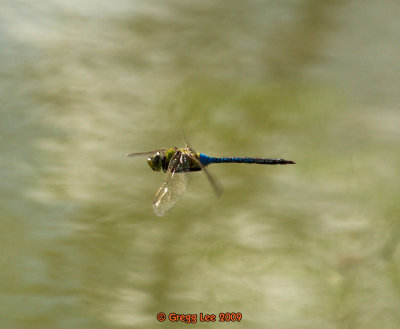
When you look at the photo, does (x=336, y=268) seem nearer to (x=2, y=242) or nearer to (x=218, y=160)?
(x=218, y=160)

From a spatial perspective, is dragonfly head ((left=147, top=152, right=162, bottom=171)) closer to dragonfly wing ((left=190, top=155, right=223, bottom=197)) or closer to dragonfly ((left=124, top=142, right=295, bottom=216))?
dragonfly ((left=124, top=142, right=295, bottom=216))

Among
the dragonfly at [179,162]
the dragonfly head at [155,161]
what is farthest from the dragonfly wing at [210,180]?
the dragonfly head at [155,161]

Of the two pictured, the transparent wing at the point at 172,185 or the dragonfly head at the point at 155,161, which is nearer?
the transparent wing at the point at 172,185

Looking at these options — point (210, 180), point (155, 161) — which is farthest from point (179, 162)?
point (210, 180)

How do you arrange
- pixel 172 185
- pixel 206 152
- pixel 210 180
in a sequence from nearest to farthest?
pixel 210 180 < pixel 172 185 < pixel 206 152

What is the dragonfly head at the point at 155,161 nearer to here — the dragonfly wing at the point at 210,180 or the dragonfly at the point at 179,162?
the dragonfly at the point at 179,162

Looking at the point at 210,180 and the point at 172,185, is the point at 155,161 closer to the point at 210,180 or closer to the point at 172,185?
the point at 172,185
